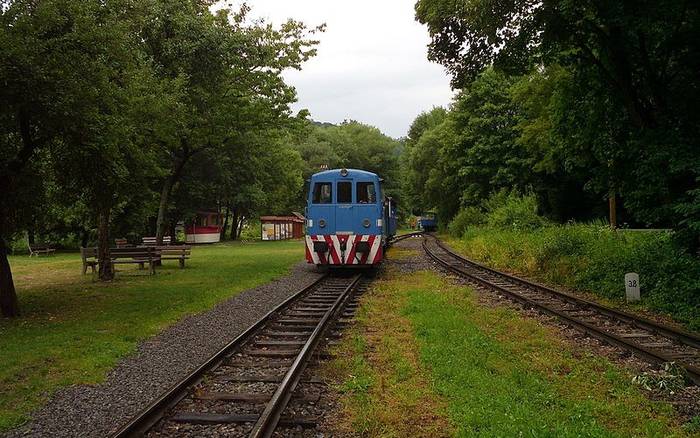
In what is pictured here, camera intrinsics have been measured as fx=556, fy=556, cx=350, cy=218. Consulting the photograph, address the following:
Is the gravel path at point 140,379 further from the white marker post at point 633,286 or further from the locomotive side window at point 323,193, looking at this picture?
the white marker post at point 633,286

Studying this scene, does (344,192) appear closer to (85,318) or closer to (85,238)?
(85,318)

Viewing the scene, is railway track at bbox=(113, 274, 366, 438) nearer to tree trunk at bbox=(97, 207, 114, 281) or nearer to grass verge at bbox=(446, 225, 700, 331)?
grass verge at bbox=(446, 225, 700, 331)

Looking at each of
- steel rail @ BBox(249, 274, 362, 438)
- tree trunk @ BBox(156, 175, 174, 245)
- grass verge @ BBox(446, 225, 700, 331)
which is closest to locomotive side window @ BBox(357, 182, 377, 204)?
grass verge @ BBox(446, 225, 700, 331)

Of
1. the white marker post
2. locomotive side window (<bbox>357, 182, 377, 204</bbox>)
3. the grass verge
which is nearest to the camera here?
the grass verge

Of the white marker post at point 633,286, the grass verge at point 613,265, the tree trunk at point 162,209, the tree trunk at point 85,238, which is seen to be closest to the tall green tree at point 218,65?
the tree trunk at point 162,209

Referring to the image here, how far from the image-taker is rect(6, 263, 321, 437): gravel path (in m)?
4.93

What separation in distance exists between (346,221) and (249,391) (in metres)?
10.7

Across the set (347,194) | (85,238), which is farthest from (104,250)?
(85,238)

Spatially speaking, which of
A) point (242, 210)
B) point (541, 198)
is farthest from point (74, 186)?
point (242, 210)

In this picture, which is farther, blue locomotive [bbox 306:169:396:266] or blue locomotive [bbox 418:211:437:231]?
blue locomotive [bbox 418:211:437:231]

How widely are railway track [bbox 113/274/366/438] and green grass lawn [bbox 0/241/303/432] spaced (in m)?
1.33

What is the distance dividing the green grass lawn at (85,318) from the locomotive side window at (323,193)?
2657mm

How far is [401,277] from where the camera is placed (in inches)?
635

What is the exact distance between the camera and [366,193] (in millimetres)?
16562
